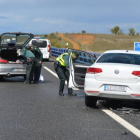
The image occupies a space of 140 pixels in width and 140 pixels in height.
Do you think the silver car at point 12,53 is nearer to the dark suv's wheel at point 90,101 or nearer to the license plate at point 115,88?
the dark suv's wheel at point 90,101

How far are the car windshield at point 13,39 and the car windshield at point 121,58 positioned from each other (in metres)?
6.88

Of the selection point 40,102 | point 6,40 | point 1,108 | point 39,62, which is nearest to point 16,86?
point 39,62

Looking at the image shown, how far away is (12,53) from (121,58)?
7.41 m

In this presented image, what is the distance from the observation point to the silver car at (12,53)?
620 inches

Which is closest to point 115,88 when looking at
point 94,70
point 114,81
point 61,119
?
point 114,81

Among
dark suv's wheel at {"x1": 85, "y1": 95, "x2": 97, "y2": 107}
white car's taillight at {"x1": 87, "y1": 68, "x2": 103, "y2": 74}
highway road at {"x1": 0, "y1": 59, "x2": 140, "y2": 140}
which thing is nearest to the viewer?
highway road at {"x1": 0, "y1": 59, "x2": 140, "y2": 140}

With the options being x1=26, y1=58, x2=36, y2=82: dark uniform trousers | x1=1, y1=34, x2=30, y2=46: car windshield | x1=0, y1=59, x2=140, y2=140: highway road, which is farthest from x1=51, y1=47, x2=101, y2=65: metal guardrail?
x1=0, y1=59, x2=140, y2=140: highway road

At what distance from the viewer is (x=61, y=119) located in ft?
27.5

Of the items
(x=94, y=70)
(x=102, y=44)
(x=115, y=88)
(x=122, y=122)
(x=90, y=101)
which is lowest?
(x=102, y=44)

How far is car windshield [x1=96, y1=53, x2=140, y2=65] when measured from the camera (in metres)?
9.82

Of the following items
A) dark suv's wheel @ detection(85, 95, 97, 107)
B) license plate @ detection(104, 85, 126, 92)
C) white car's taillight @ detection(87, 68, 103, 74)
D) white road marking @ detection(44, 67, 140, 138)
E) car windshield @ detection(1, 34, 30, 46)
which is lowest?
white road marking @ detection(44, 67, 140, 138)

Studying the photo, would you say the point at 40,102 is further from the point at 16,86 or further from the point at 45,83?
the point at 45,83

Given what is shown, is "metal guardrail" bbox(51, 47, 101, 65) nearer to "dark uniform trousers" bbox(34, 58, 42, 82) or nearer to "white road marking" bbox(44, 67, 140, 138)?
"dark uniform trousers" bbox(34, 58, 42, 82)

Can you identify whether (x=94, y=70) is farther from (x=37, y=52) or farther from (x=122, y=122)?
(x=37, y=52)
